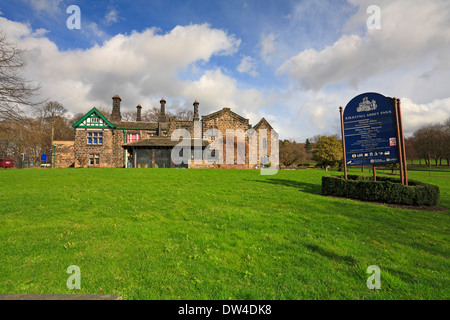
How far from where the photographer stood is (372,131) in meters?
12.0

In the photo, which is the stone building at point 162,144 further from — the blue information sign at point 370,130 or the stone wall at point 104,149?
the blue information sign at point 370,130

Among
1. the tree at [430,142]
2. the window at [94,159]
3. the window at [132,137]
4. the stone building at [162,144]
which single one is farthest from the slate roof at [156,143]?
the tree at [430,142]

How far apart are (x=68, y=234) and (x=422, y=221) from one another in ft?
37.4

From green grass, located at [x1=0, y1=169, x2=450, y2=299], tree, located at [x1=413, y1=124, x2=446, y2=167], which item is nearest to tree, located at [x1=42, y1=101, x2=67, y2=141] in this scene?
green grass, located at [x1=0, y1=169, x2=450, y2=299]

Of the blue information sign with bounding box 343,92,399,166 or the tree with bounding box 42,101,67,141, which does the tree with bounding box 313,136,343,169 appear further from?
the tree with bounding box 42,101,67,141

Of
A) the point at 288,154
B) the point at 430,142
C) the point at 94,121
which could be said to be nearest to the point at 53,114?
the point at 94,121

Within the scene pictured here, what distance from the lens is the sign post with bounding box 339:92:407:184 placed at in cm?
1134

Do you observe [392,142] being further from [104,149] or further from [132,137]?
[104,149]

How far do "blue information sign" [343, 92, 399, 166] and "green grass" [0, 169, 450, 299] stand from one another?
13.0 feet

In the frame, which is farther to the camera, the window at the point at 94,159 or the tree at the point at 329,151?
the tree at the point at 329,151

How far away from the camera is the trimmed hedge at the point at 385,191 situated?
9523 millimetres

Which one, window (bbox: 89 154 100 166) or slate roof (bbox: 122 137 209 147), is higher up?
slate roof (bbox: 122 137 209 147)
